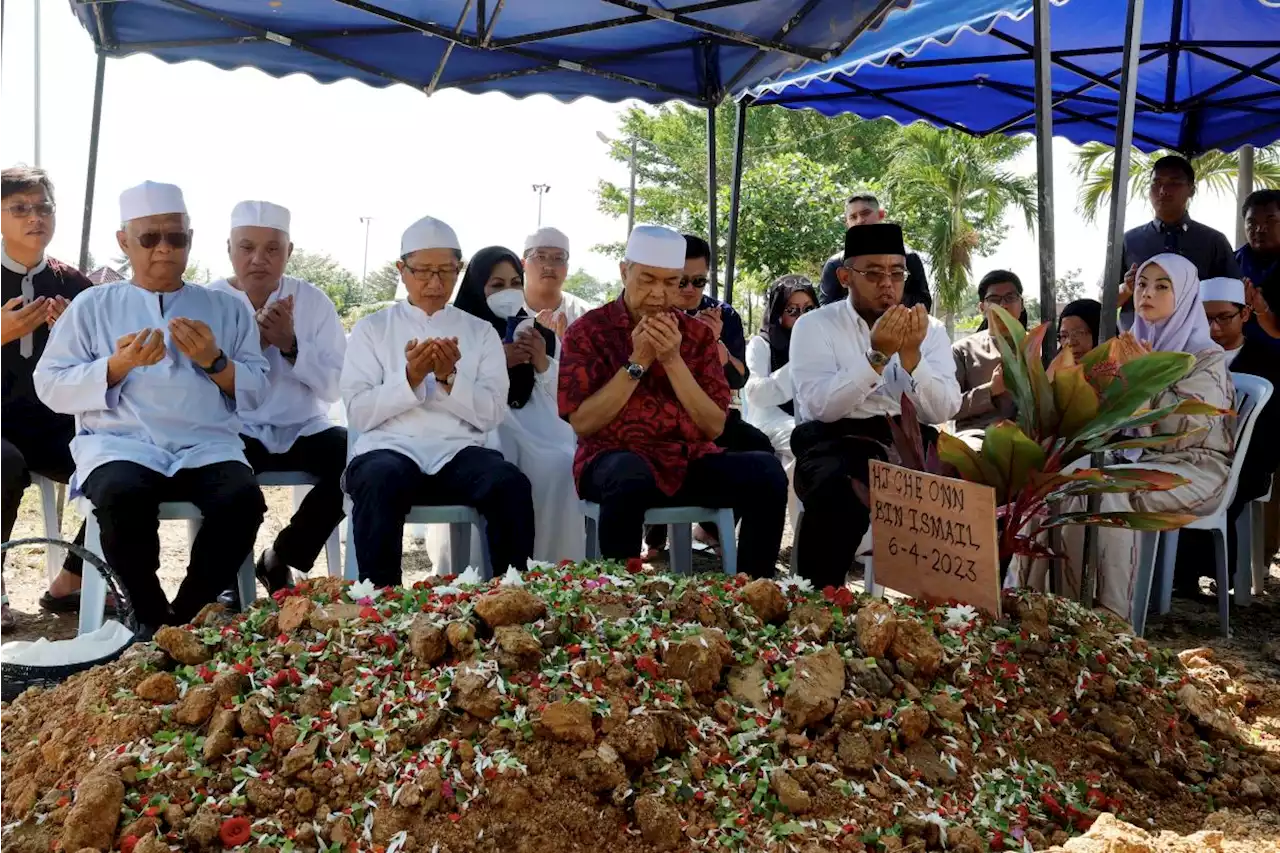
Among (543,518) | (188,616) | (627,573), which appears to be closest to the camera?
(627,573)

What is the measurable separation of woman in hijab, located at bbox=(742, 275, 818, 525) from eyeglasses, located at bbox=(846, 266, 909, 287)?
1541 millimetres

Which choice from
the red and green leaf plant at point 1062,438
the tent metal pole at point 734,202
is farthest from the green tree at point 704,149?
the red and green leaf plant at point 1062,438

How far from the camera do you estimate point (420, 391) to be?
3953 millimetres

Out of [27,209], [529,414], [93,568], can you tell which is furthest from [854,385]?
[27,209]

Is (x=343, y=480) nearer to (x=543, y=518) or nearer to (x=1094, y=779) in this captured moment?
(x=543, y=518)

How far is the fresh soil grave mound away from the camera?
6.21 feet

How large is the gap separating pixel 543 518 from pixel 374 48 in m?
2.77

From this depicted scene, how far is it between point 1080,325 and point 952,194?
22.7 metres

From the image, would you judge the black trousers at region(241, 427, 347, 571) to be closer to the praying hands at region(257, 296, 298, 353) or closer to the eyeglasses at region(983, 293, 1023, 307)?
the praying hands at region(257, 296, 298, 353)

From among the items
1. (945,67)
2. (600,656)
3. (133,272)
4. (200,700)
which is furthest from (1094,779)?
(945,67)

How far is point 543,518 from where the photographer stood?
4598 millimetres

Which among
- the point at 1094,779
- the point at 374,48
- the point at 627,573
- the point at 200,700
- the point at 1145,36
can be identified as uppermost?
the point at 1145,36

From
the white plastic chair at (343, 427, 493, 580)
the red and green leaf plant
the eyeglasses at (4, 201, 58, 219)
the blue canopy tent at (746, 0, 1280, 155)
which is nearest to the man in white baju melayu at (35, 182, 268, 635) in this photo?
the white plastic chair at (343, 427, 493, 580)

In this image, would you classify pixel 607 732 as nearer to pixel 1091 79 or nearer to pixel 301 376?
pixel 301 376
